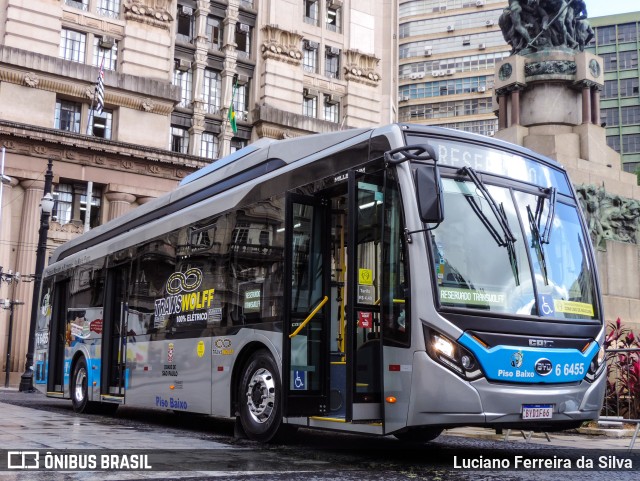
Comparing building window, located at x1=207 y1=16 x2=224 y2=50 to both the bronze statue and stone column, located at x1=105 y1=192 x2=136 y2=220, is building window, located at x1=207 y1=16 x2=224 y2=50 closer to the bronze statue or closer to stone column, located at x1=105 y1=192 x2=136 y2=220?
stone column, located at x1=105 y1=192 x2=136 y2=220

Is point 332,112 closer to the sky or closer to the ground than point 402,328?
closer to the sky

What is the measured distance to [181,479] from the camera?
642 cm

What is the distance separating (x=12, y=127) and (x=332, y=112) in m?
20.4

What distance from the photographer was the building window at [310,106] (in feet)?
160

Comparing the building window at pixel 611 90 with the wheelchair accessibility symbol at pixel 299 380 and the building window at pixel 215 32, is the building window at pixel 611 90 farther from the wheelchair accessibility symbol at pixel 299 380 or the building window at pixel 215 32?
the wheelchair accessibility symbol at pixel 299 380

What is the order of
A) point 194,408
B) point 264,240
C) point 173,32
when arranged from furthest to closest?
point 173,32
point 194,408
point 264,240

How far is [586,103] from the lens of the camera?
20.3 meters

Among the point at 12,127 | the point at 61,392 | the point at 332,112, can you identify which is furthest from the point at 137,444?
the point at 332,112

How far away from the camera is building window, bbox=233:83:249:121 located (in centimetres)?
4632

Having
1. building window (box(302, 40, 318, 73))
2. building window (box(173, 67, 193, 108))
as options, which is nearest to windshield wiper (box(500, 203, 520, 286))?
building window (box(173, 67, 193, 108))

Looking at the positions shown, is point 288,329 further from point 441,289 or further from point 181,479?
point 181,479

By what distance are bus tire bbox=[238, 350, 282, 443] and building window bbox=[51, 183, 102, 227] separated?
30860mm

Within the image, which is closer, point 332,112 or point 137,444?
point 137,444

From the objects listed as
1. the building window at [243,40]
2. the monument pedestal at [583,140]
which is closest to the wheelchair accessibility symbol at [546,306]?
the monument pedestal at [583,140]
